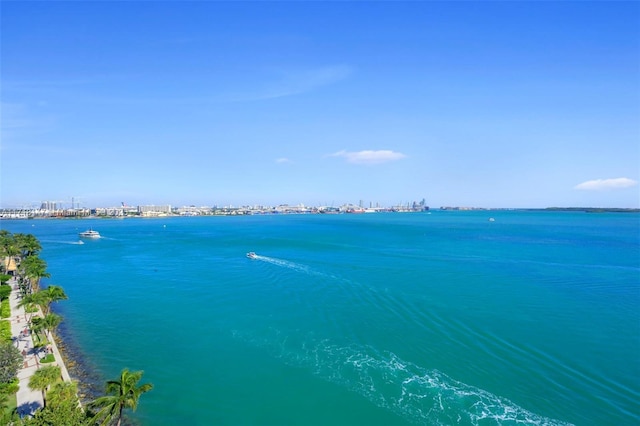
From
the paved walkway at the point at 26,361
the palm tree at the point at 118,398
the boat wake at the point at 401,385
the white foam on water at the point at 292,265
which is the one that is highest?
the palm tree at the point at 118,398

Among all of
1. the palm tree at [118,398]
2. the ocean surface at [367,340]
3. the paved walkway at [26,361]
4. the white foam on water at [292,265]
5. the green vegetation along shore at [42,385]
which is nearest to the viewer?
the green vegetation along shore at [42,385]

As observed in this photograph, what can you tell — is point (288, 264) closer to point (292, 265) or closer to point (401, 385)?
point (292, 265)

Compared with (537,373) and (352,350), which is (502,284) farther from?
(352,350)

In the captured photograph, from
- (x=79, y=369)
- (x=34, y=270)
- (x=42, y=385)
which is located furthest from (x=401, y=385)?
(x=34, y=270)

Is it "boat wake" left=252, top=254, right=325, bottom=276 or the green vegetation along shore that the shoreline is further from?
"boat wake" left=252, top=254, right=325, bottom=276

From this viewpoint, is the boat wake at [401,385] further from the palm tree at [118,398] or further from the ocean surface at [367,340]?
the palm tree at [118,398]

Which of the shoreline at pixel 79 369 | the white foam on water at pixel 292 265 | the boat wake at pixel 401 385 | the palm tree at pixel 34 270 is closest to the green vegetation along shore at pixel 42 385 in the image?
the shoreline at pixel 79 369
